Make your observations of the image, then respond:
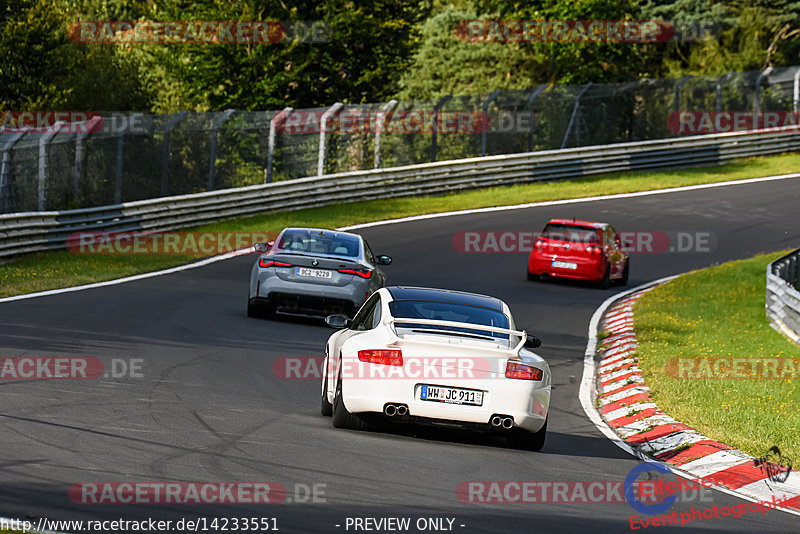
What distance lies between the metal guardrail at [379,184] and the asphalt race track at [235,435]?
403 centimetres

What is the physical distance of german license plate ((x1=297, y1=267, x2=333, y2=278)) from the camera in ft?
57.5

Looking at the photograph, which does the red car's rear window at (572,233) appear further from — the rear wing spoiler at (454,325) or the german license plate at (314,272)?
the rear wing spoiler at (454,325)

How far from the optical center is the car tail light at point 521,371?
10.1 metres

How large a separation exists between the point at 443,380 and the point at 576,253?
15465 mm

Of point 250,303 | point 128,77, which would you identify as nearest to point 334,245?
point 250,303

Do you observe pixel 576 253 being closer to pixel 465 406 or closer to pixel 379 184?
pixel 379 184

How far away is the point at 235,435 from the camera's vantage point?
976cm

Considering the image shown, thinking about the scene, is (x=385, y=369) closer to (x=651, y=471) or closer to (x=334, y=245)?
(x=651, y=471)

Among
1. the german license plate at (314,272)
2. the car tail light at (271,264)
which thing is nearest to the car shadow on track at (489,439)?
the german license plate at (314,272)

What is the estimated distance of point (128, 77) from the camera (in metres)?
41.2

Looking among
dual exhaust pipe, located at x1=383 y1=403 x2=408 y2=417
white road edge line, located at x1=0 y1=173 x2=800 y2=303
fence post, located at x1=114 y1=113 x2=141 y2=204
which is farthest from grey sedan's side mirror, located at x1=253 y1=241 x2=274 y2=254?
fence post, located at x1=114 y1=113 x2=141 y2=204

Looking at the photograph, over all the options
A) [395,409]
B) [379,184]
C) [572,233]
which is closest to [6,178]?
[572,233]

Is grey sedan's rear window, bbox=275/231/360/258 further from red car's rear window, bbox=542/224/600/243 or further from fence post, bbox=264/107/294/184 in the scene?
fence post, bbox=264/107/294/184

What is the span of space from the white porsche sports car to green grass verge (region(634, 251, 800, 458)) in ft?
6.98
